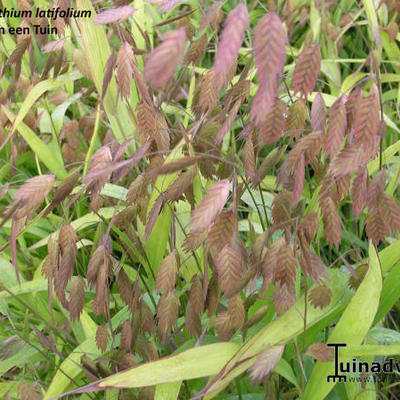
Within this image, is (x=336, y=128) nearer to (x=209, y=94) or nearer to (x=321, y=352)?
(x=209, y=94)

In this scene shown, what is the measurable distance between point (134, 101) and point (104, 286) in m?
0.58

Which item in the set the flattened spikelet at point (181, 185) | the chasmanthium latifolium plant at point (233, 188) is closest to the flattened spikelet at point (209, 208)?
the chasmanthium latifolium plant at point (233, 188)

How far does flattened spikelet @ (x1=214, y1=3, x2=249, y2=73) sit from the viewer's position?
424 millimetres

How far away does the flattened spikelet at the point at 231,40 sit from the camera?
42 centimetres

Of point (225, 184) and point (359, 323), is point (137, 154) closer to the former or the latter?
point (225, 184)

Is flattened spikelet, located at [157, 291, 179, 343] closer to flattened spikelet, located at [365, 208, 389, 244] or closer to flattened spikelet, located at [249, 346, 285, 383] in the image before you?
flattened spikelet, located at [249, 346, 285, 383]

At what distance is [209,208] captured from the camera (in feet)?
1.91

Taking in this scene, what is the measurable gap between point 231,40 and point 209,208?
19 centimetres

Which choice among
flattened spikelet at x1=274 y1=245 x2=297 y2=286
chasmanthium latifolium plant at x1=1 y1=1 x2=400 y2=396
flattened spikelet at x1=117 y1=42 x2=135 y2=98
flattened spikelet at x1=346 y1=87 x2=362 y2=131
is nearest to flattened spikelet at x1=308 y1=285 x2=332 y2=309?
chasmanthium latifolium plant at x1=1 y1=1 x2=400 y2=396

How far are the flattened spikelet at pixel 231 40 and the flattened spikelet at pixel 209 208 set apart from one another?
0.17m

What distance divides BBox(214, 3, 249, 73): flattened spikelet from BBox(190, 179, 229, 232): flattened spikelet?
0.17 m

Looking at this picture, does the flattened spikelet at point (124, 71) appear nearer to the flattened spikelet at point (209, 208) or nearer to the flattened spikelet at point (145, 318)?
the flattened spikelet at point (209, 208)

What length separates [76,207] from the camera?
134 centimetres

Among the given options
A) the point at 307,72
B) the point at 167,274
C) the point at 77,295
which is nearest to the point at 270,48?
the point at 307,72
